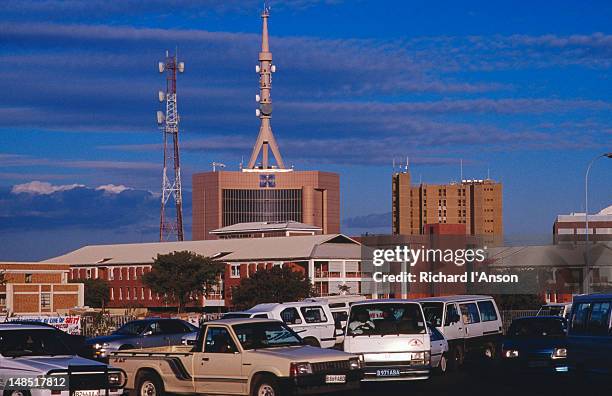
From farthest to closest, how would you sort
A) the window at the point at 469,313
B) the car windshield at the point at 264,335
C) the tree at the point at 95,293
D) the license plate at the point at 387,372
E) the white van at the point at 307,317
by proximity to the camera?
the tree at the point at 95,293 → the white van at the point at 307,317 → the window at the point at 469,313 → the license plate at the point at 387,372 → the car windshield at the point at 264,335

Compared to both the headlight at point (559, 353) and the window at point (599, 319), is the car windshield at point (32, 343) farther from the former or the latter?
the headlight at point (559, 353)

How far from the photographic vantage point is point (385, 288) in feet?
389

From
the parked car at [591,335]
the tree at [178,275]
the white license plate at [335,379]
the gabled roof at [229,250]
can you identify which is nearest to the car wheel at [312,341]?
the parked car at [591,335]

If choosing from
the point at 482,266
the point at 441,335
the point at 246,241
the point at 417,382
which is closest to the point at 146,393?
the point at 417,382

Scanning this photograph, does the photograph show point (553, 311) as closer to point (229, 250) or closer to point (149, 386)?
point (149, 386)

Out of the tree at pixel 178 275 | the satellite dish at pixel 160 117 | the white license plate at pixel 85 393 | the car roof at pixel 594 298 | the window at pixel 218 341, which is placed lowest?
the white license plate at pixel 85 393

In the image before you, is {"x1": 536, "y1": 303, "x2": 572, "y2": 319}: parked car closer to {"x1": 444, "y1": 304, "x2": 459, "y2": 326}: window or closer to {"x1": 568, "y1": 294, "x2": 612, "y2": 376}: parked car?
{"x1": 444, "y1": 304, "x2": 459, "y2": 326}: window

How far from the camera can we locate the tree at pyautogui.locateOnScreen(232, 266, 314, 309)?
108 metres

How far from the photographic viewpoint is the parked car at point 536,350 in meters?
28.8

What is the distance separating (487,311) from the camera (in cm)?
3553

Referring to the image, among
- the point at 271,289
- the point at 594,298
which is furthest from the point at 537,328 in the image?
the point at 271,289

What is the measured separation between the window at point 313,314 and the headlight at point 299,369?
14.9 metres

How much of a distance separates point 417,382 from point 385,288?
299ft

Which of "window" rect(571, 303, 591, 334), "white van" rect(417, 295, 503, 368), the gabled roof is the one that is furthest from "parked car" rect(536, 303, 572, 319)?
the gabled roof
